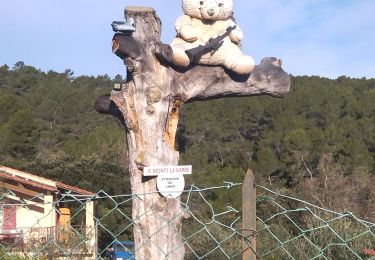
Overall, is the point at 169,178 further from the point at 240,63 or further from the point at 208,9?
the point at 208,9

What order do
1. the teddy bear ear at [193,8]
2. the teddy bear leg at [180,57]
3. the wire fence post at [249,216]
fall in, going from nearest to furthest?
the wire fence post at [249,216], the teddy bear leg at [180,57], the teddy bear ear at [193,8]

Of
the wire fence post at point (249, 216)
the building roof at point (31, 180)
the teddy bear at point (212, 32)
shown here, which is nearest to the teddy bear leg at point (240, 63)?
the teddy bear at point (212, 32)

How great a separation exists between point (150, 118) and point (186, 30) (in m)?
0.59

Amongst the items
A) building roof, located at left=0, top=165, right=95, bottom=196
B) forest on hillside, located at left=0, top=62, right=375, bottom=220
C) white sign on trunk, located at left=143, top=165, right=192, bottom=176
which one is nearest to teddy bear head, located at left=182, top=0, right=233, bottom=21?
white sign on trunk, located at left=143, top=165, right=192, bottom=176

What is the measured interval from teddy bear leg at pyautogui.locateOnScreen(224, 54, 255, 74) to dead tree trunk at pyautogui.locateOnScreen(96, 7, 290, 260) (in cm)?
23

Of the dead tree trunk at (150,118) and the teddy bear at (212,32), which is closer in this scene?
the dead tree trunk at (150,118)

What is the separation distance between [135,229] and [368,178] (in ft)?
68.9

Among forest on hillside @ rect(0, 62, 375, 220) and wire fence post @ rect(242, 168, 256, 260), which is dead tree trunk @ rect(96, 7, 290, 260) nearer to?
wire fence post @ rect(242, 168, 256, 260)

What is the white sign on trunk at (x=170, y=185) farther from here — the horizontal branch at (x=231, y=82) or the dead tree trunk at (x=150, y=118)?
the horizontal branch at (x=231, y=82)

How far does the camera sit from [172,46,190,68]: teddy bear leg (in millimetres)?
3357

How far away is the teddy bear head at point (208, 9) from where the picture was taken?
3717mm

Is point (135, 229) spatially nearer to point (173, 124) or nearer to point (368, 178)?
point (173, 124)

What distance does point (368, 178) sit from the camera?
23344 millimetres

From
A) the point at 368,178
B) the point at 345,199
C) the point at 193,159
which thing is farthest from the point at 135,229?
the point at 193,159
